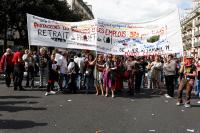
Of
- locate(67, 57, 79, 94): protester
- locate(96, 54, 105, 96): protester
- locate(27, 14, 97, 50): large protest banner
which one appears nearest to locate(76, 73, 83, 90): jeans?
locate(67, 57, 79, 94): protester

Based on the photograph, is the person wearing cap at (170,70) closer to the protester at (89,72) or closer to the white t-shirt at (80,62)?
the protester at (89,72)

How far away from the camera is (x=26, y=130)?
9.06 meters

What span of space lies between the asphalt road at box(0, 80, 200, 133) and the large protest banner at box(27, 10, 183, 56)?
1957mm

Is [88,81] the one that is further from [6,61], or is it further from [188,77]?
[188,77]

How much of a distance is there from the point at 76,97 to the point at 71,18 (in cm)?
4229

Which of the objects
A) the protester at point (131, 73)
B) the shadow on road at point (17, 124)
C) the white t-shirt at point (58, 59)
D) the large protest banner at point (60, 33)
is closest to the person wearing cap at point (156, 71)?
the protester at point (131, 73)

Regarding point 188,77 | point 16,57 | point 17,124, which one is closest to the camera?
point 17,124

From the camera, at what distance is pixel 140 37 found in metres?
16.9

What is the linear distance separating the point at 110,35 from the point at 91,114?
5.86 metres

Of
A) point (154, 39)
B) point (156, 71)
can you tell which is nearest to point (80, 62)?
point (154, 39)

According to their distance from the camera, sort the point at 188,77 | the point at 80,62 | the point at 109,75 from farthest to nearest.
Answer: the point at 80,62, the point at 109,75, the point at 188,77

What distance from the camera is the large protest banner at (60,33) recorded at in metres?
16.8

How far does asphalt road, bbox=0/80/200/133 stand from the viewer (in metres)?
9.55

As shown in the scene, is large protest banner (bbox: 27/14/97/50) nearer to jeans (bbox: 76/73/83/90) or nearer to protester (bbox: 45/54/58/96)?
protester (bbox: 45/54/58/96)
